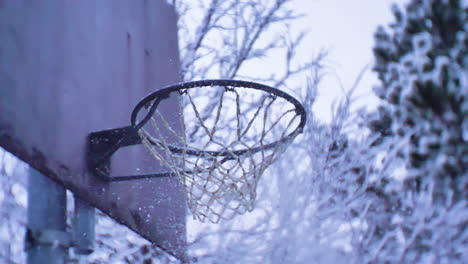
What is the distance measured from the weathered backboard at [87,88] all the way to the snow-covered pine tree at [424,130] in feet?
14.8

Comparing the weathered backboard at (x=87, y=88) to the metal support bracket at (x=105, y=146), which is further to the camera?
the metal support bracket at (x=105, y=146)

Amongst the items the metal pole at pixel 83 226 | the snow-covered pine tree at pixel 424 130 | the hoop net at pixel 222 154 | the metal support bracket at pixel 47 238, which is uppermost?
the snow-covered pine tree at pixel 424 130

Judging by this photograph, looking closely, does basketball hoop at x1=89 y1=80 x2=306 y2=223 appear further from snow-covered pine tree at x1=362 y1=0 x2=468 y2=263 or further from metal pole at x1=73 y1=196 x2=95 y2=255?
snow-covered pine tree at x1=362 y1=0 x2=468 y2=263

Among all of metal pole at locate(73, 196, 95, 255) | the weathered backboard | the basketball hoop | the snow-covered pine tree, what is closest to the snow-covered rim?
the basketball hoop

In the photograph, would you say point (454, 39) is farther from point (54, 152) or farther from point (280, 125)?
point (54, 152)

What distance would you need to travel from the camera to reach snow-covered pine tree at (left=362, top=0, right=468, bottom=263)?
671 centimetres

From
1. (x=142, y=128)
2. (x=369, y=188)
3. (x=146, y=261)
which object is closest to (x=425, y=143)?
(x=369, y=188)

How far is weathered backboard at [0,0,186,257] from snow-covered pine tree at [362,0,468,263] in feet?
14.8

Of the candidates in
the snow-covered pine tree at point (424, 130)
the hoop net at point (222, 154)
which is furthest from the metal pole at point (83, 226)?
the snow-covered pine tree at point (424, 130)

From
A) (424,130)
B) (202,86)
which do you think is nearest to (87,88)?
(202,86)

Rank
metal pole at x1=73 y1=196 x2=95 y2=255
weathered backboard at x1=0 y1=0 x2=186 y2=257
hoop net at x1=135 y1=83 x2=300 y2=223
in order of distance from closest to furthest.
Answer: weathered backboard at x1=0 y1=0 x2=186 y2=257 → hoop net at x1=135 y1=83 x2=300 y2=223 → metal pole at x1=73 y1=196 x2=95 y2=255

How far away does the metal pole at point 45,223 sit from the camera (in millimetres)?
1722

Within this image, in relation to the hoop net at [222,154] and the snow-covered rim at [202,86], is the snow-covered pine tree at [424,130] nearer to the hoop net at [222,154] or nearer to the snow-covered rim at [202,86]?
the hoop net at [222,154]

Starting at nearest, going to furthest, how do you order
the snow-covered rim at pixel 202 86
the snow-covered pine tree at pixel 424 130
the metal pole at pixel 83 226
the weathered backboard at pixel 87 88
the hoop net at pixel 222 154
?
the weathered backboard at pixel 87 88
the snow-covered rim at pixel 202 86
the hoop net at pixel 222 154
the metal pole at pixel 83 226
the snow-covered pine tree at pixel 424 130
